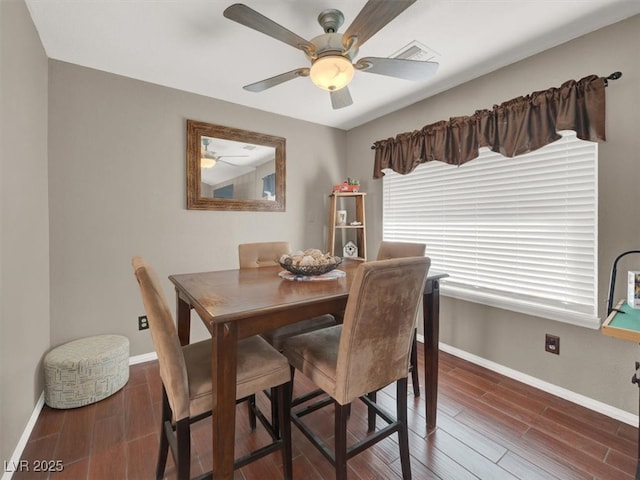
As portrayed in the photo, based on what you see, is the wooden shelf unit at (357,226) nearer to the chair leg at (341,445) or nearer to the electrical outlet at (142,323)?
the electrical outlet at (142,323)

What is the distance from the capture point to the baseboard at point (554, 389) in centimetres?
178

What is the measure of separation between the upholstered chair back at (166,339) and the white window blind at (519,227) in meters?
2.28

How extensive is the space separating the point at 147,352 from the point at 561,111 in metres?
3.64

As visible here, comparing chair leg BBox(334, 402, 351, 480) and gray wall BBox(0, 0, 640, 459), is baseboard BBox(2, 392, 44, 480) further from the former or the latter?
chair leg BBox(334, 402, 351, 480)

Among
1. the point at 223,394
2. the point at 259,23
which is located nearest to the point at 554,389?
the point at 223,394

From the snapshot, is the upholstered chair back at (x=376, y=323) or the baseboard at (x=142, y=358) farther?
the baseboard at (x=142, y=358)

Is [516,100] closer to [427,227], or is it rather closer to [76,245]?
[427,227]

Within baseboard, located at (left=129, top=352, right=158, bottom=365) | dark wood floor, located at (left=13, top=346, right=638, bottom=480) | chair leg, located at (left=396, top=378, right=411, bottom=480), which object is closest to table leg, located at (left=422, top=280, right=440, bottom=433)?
dark wood floor, located at (left=13, top=346, right=638, bottom=480)

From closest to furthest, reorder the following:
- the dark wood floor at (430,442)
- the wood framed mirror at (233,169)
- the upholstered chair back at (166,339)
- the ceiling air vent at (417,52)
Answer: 1. the upholstered chair back at (166,339)
2. the dark wood floor at (430,442)
3. the ceiling air vent at (417,52)
4. the wood framed mirror at (233,169)

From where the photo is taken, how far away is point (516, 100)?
83.7 inches

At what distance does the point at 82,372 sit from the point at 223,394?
150 centimetres

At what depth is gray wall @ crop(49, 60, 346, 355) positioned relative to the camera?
2223mm

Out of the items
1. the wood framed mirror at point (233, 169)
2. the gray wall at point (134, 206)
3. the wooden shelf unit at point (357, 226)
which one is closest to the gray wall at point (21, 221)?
the gray wall at point (134, 206)

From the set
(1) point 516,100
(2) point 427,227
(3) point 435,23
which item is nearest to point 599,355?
(2) point 427,227
